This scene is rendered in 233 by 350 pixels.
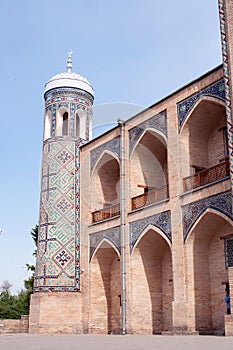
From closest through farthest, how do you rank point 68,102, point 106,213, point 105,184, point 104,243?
point 104,243, point 106,213, point 105,184, point 68,102

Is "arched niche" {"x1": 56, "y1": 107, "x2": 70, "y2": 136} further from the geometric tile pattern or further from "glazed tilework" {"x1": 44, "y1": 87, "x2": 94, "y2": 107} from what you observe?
"glazed tilework" {"x1": 44, "y1": 87, "x2": 94, "y2": 107}

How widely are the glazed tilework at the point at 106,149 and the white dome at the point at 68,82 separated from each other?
250cm

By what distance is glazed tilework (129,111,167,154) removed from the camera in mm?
12953

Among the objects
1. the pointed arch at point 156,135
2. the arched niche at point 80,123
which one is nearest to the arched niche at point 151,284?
the pointed arch at point 156,135

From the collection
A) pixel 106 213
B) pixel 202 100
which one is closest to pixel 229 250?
pixel 202 100

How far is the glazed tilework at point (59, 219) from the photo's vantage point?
1466cm

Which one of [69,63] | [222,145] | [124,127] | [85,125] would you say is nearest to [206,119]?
[222,145]

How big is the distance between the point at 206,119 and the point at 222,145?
0.74 meters

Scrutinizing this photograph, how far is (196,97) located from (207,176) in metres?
1.89

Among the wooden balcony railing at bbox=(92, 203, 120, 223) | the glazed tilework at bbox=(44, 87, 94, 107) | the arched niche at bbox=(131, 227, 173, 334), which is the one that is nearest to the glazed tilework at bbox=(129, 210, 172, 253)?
the arched niche at bbox=(131, 227, 173, 334)

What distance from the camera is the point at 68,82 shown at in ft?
54.5

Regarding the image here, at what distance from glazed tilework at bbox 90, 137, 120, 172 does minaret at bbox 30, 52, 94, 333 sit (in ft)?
1.99

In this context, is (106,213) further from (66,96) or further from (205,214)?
(205,214)

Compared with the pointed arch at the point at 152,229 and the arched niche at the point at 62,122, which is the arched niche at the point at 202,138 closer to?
the pointed arch at the point at 152,229
